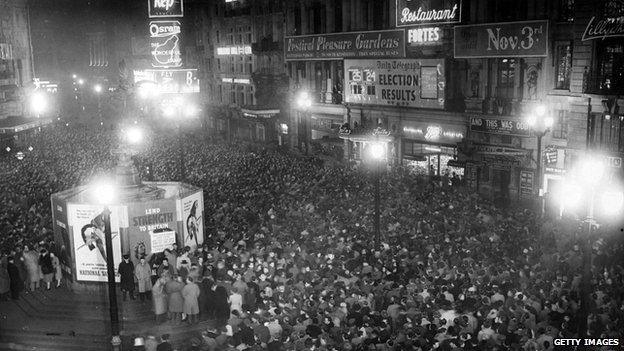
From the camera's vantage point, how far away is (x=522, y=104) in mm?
30500

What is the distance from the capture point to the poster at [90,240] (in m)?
18.3

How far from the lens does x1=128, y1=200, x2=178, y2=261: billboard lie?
60.4ft

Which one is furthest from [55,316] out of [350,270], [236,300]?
[350,270]

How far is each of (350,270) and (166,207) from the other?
5.93 meters

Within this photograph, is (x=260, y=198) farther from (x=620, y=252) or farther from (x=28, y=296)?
(x=620, y=252)

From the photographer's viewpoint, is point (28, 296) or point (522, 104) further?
point (522, 104)

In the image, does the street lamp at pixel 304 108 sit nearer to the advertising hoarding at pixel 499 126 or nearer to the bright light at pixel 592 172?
the advertising hoarding at pixel 499 126

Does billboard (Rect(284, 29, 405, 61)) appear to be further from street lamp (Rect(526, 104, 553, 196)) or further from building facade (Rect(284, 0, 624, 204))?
street lamp (Rect(526, 104, 553, 196))

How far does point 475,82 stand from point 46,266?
22966 millimetres

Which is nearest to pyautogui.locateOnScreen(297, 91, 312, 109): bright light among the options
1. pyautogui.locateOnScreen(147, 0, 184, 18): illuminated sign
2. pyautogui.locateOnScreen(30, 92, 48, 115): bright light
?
pyautogui.locateOnScreen(147, 0, 184, 18): illuminated sign

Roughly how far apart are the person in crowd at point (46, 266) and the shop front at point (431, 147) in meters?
21.2

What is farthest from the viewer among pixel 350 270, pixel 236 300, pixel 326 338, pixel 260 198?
pixel 260 198

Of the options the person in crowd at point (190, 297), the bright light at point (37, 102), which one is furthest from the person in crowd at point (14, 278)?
the bright light at point (37, 102)

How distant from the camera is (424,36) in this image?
34.9 m
